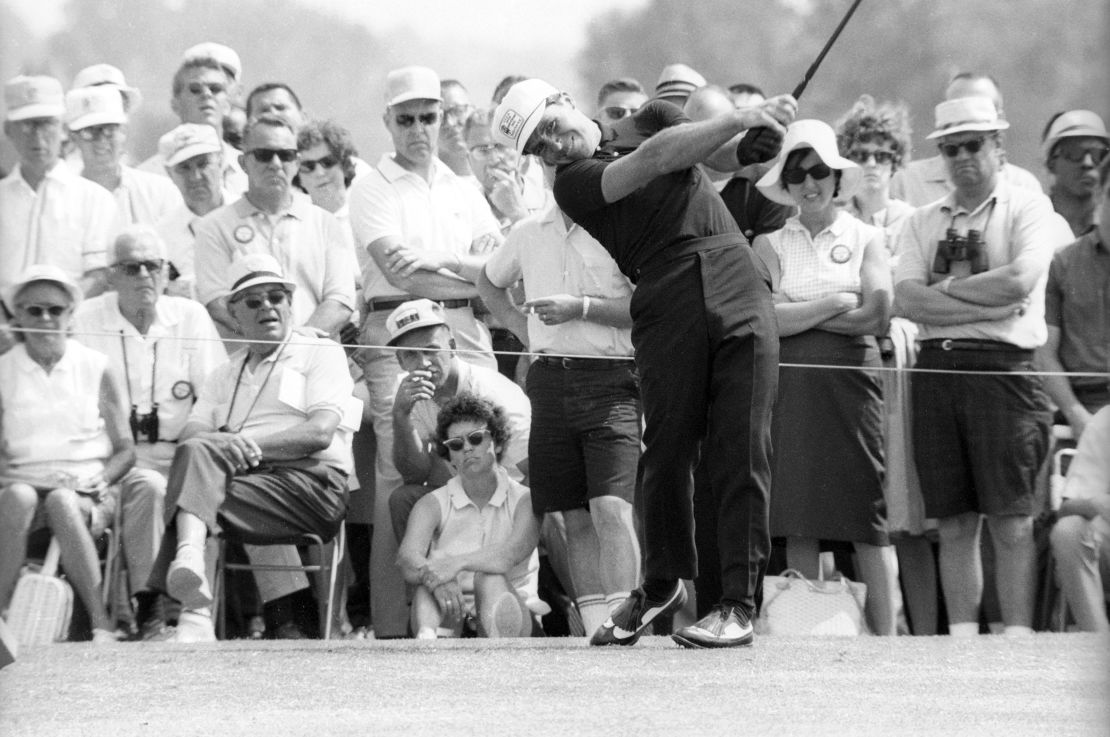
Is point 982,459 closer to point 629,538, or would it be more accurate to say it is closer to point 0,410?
point 629,538

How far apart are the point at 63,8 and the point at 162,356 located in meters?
2.38

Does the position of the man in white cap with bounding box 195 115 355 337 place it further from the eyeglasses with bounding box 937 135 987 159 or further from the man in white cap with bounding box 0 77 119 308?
the eyeglasses with bounding box 937 135 987 159

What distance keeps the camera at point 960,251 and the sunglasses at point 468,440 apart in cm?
187

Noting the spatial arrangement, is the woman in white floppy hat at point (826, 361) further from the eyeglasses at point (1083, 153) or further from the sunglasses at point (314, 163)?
the sunglasses at point (314, 163)

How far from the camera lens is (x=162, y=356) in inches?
318

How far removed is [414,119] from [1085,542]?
3260mm

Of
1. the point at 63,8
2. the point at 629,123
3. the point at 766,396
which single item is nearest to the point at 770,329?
the point at 766,396

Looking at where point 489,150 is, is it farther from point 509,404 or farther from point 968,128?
point 968,128

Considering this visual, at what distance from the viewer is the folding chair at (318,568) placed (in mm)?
7918

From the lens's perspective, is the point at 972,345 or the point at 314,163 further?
the point at 314,163

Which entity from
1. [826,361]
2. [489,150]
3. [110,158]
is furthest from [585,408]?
[110,158]

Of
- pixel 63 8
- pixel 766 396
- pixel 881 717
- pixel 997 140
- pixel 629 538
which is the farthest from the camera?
pixel 63 8

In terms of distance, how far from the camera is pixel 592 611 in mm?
7703

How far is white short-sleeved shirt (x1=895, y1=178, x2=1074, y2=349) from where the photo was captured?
26.1ft
